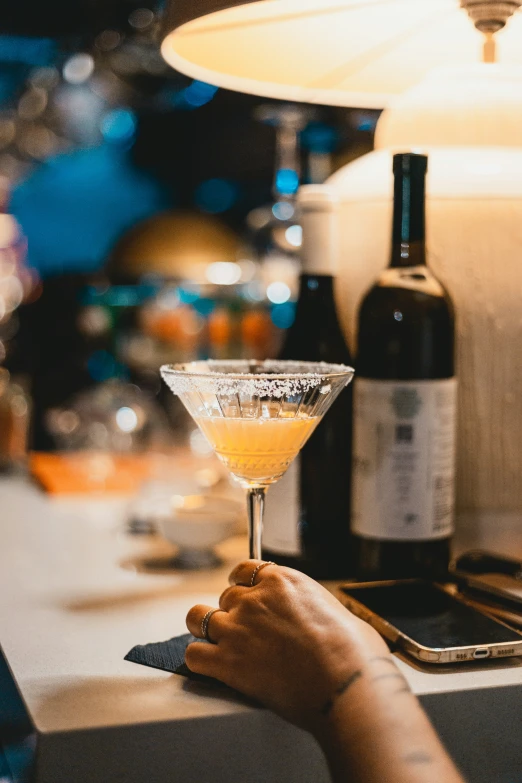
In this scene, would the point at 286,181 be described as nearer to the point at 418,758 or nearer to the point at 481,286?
the point at 481,286

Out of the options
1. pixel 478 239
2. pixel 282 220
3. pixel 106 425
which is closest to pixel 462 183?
pixel 478 239

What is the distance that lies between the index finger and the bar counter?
0.28ft

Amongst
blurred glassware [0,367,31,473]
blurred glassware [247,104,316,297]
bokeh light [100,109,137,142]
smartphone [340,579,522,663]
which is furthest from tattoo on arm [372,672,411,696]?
bokeh light [100,109,137,142]

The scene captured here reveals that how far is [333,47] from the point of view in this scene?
40.9 inches

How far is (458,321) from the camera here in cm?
102

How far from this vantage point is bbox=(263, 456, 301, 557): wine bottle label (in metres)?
0.96

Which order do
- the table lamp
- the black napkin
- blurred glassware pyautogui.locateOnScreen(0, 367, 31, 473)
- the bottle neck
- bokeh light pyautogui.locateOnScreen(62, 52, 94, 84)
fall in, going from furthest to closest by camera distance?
bokeh light pyautogui.locateOnScreen(62, 52, 94, 84), blurred glassware pyautogui.locateOnScreen(0, 367, 31, 473), the table lamp, the bottle neck, the black napkin

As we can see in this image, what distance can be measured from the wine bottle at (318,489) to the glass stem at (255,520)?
179 millimetres

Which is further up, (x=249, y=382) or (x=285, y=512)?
(x=249, y=382)

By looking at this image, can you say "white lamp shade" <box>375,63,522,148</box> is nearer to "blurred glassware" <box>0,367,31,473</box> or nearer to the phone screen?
the phone screen

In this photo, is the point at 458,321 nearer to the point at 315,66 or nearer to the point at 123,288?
Result: the point at 315,66

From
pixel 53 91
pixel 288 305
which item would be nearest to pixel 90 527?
pixel 288 305

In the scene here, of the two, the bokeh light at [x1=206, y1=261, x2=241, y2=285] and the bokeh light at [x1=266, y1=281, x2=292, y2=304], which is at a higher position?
the bokeh light at [x1=206, y1=261, x2=241, y2=285]

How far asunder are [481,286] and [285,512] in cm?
34
